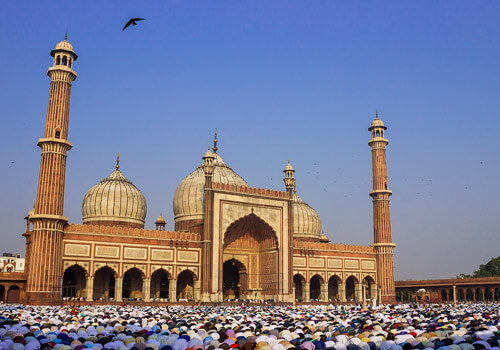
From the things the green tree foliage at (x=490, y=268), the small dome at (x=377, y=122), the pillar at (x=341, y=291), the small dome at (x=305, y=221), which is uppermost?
the small dome at (x=377, y=122)

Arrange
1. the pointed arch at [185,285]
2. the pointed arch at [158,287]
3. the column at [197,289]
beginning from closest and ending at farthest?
the column at [197,289] < the pointed arch at [158,287] < the pointed arch at [185,285]

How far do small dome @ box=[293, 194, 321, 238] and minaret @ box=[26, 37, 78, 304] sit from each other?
23.4m

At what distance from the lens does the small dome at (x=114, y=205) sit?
134 ft

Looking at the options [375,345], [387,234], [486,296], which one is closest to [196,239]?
[387,234]

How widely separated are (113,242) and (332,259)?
1905 centimetres

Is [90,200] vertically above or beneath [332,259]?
above

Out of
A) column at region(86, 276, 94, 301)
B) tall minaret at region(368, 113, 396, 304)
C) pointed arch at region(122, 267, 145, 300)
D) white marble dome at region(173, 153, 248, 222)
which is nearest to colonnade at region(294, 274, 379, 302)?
tall minaret at region(368, 113, 396, 304)

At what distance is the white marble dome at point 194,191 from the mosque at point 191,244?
0.30ft

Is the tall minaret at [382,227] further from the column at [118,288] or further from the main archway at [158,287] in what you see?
the column at [118,288]

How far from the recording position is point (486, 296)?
5234 cm

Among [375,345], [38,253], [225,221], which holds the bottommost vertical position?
[375,345]

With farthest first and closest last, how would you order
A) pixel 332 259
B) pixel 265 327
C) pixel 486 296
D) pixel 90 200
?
pixel 486 296, pixel 332 259, pixel 90 200, pixel 265 327

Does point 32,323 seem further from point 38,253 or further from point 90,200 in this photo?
point 90,200

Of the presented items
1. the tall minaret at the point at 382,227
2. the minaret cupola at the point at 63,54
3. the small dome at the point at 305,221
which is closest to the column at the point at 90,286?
the minaret cupola at the point at 63,54
